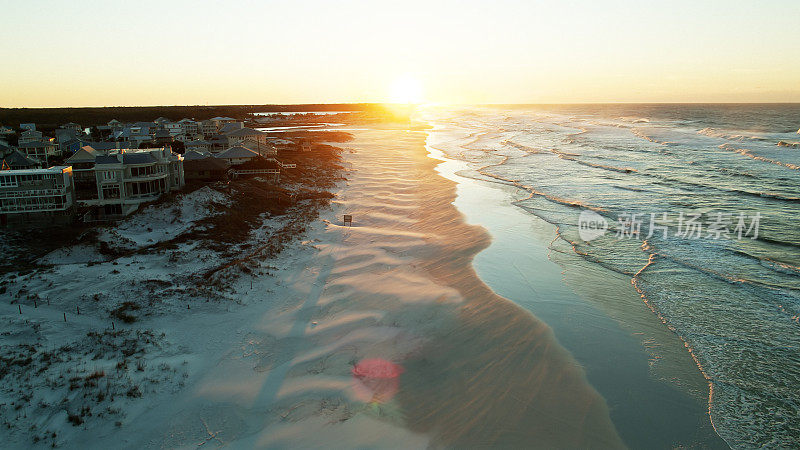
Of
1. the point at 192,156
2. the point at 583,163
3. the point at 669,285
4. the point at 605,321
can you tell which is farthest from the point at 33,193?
the point at 583,163

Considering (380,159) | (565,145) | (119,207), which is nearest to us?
(119,207)

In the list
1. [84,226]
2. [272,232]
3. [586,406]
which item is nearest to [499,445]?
[586,406]

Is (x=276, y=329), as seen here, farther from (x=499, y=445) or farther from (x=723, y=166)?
(x=723, y=166)

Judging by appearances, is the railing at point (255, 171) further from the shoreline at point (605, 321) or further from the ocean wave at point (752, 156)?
the ocean wave at point (752, 156)

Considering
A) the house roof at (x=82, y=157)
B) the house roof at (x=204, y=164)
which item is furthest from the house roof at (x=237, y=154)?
the house roof at (x=82, y=157)

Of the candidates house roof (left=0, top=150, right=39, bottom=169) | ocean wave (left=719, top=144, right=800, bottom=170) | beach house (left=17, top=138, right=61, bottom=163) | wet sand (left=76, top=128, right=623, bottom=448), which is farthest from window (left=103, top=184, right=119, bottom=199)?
ocean wave (left=719, top=144, right=800, bottom=170)
